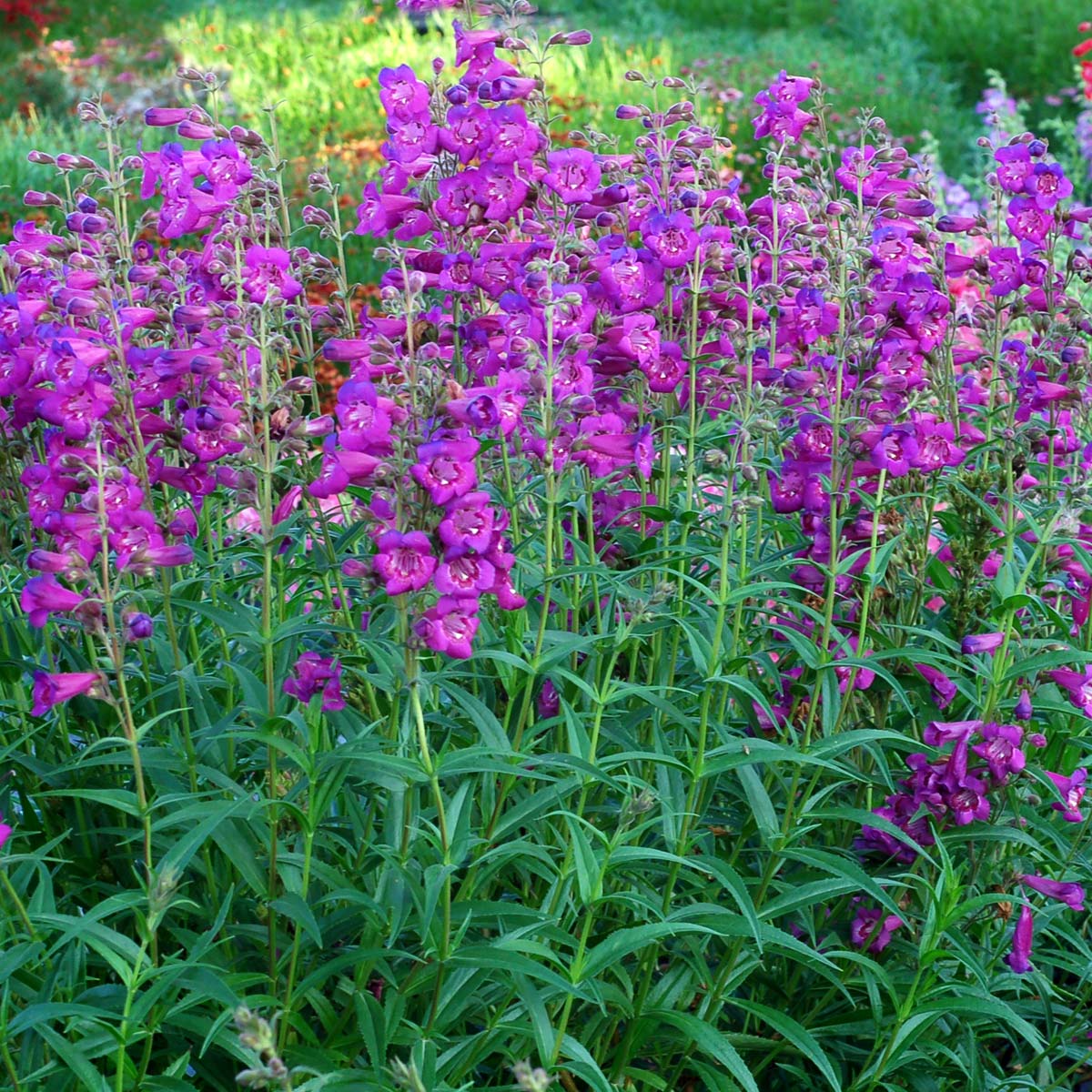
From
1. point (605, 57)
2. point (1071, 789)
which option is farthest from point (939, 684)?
point (605, 57)

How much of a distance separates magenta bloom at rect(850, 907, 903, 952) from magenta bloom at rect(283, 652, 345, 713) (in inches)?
53.9

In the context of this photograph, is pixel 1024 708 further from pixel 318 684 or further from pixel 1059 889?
pixel 318 684

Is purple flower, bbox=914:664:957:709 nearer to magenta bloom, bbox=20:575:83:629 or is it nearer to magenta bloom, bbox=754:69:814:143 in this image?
magenta bloom, bbox=754:69:814:143

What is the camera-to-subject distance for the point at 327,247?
11.3 metres

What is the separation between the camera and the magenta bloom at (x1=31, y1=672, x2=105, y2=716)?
266 cm

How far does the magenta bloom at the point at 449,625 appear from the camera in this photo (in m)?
2.58

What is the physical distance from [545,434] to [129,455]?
0.95 meters

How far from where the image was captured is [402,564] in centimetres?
253

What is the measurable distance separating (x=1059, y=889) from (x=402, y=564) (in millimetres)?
1837

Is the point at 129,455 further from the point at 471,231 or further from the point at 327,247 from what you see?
the point at 327,247

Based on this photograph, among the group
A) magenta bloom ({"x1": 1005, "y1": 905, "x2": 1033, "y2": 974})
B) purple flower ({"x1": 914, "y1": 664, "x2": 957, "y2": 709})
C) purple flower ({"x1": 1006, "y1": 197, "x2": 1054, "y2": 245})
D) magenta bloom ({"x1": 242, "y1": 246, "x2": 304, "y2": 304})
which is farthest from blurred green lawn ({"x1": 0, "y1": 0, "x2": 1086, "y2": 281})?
magenta bloom ({"x1": 1005, "y1": 905, "x2": 1033, "y2": 974})

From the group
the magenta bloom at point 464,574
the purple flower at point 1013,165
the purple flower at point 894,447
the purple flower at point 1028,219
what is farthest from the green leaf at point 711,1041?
the purple flower at point 1013,165

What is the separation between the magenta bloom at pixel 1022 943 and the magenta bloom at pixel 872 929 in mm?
265

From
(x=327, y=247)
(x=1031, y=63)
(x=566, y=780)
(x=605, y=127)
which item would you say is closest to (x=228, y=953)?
(x=566, y=780)
